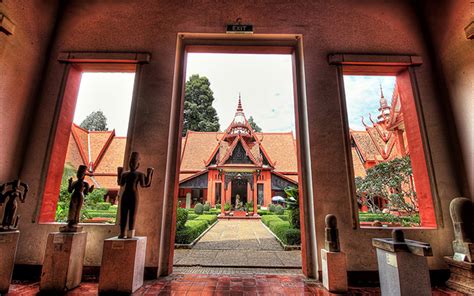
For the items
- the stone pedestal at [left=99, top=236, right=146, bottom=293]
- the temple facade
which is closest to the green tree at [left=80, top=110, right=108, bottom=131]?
the temple facade

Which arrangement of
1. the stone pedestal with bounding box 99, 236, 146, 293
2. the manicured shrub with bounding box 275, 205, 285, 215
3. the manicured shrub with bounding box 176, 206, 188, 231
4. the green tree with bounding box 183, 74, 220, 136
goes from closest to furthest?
the stone pedestal with bounding box 99, 236, 146, 293 < the manicured shrub with bounding box 176, 206, 188, 231 < the manicured shrub with bounding box 275, 205, 285, 215 < the green tree with bounding box 183, 74, 220, 136

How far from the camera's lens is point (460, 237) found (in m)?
2.83

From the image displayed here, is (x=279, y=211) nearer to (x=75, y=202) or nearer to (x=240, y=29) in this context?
(x=240, y=29)

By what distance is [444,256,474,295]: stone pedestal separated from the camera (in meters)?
2.62

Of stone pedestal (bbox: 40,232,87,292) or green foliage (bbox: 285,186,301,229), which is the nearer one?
stone pedestal (bbox: 40,232,87,292)

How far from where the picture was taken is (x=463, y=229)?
2814mm

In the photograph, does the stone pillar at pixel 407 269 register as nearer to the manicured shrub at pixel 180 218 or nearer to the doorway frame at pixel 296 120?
the doorway frame at pixel 296 120

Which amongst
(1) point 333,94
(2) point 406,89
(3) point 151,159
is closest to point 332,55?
(1) point 333,94

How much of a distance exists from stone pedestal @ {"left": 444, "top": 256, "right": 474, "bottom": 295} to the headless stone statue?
84 millimetres

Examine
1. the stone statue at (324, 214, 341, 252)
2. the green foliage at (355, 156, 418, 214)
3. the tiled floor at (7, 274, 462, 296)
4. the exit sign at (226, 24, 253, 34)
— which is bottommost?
the tiled floor at (7, 274, 462, 296)

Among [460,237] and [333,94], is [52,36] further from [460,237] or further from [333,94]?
[460,237]

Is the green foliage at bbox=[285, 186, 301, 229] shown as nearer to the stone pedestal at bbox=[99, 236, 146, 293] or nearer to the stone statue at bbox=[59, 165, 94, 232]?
the stone pedestal at bbox=[99, 236, 146, 293]

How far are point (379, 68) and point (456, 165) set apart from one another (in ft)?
6.72

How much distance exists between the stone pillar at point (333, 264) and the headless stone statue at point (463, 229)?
1562mm
